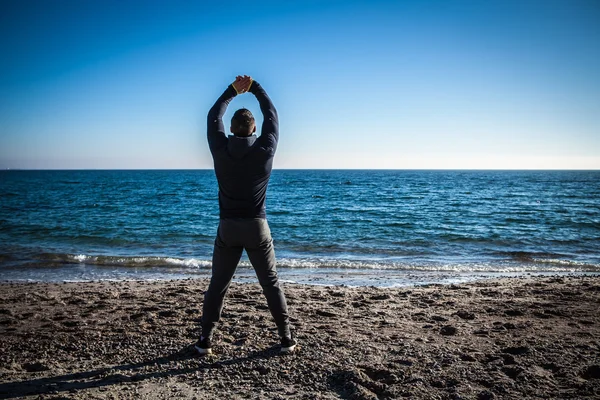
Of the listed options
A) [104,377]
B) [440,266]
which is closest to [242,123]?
[104,377]

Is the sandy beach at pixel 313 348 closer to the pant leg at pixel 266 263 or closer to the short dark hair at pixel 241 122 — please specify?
the pant leg at pixel 266 263

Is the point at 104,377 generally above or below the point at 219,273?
below

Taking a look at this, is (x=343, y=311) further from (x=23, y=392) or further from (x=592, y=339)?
A: (x=23, y=392)

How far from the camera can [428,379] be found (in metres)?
3.59

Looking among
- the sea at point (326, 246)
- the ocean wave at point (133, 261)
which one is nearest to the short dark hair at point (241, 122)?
the sea at point (326, 246)

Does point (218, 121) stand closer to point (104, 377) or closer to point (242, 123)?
point (242, 123)

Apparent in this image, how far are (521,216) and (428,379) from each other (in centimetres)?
2226

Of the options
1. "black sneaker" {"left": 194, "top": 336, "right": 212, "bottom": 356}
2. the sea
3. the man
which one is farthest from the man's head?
the sea

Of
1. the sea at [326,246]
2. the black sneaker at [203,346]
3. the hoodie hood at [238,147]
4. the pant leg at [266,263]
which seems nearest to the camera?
the hoodie hood at [238,147]

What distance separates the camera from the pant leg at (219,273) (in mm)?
3865

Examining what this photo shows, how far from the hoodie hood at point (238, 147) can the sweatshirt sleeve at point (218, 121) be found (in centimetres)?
9

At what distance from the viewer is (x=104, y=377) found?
143 inches

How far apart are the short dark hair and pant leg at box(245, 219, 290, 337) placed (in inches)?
34.0

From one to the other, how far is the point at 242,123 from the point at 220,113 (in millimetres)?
299
